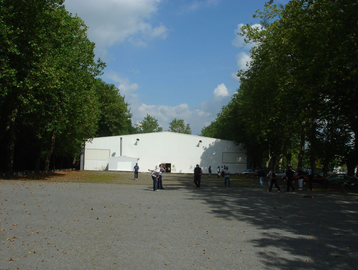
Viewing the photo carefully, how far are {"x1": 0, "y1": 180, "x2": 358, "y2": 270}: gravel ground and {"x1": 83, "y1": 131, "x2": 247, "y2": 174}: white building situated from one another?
4512 cm

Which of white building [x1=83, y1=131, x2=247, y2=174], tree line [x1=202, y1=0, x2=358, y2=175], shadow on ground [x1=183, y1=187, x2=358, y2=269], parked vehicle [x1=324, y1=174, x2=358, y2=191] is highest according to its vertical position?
tree line [x1=202, y1=0, x2=358, y2=175]

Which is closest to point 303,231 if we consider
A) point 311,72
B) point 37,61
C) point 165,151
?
point 311,72

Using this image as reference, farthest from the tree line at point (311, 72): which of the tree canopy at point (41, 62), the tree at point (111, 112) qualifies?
the tree at point (111, 112)

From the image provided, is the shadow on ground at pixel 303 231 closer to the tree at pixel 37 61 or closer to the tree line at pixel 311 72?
the tree line at pixel 311 72

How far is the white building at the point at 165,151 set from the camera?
2298 inches

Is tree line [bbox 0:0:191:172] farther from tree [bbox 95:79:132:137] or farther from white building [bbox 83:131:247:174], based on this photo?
tree [bbox 95:79:132:137]

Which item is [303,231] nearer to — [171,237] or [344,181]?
[171,237]

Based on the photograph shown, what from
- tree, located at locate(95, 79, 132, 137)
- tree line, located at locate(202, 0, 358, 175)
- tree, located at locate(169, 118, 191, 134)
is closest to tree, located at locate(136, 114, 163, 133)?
tree, located at locate(169, 118, 191, 134)

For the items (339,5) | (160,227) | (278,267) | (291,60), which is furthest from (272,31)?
(278,267)

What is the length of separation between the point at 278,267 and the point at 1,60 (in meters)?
22.0

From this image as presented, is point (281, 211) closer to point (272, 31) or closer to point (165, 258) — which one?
point (165, 258)

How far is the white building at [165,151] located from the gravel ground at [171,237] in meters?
45.1

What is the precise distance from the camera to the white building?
5838 cm

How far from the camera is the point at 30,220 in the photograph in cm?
964
